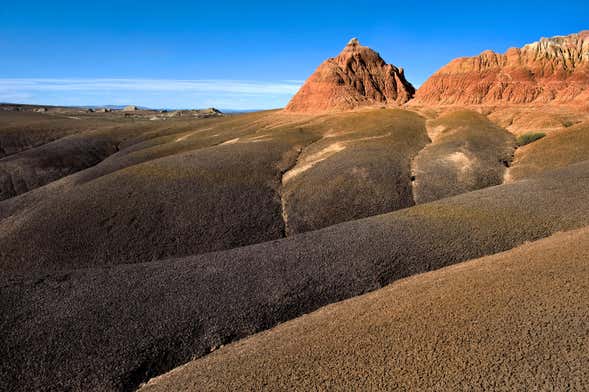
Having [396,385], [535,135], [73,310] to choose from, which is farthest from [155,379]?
[535,135]

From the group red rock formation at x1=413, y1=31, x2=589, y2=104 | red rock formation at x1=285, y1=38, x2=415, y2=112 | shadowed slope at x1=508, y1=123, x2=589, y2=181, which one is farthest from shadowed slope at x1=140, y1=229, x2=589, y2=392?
red rock formation at x1=285, y1=38, x2=415, y2=112

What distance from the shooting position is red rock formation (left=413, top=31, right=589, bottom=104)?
66.4 m

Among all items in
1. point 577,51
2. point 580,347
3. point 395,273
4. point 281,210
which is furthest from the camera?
point 577,51

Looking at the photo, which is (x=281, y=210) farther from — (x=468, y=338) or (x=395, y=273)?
(x=468, y=338)

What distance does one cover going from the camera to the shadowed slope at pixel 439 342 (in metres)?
11.4

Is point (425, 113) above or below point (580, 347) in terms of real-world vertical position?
above

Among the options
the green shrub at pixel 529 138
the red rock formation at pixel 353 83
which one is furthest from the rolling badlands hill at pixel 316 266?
the red rock formation at pixel 353 83

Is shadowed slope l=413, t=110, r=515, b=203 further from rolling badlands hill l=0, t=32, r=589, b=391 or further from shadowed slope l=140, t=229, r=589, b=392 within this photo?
shadowed slope l=140, t=229, r=589, b=392

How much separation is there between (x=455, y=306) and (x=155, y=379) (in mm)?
12850

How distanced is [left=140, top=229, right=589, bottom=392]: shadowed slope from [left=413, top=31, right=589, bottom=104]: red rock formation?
60.9 metres

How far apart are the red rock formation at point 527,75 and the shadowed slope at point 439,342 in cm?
6091

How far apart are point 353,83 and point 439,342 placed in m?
87.6

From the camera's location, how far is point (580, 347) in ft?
37.5

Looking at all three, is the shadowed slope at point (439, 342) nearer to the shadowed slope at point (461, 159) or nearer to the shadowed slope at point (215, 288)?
the shadowed slope at point (215, 288)
